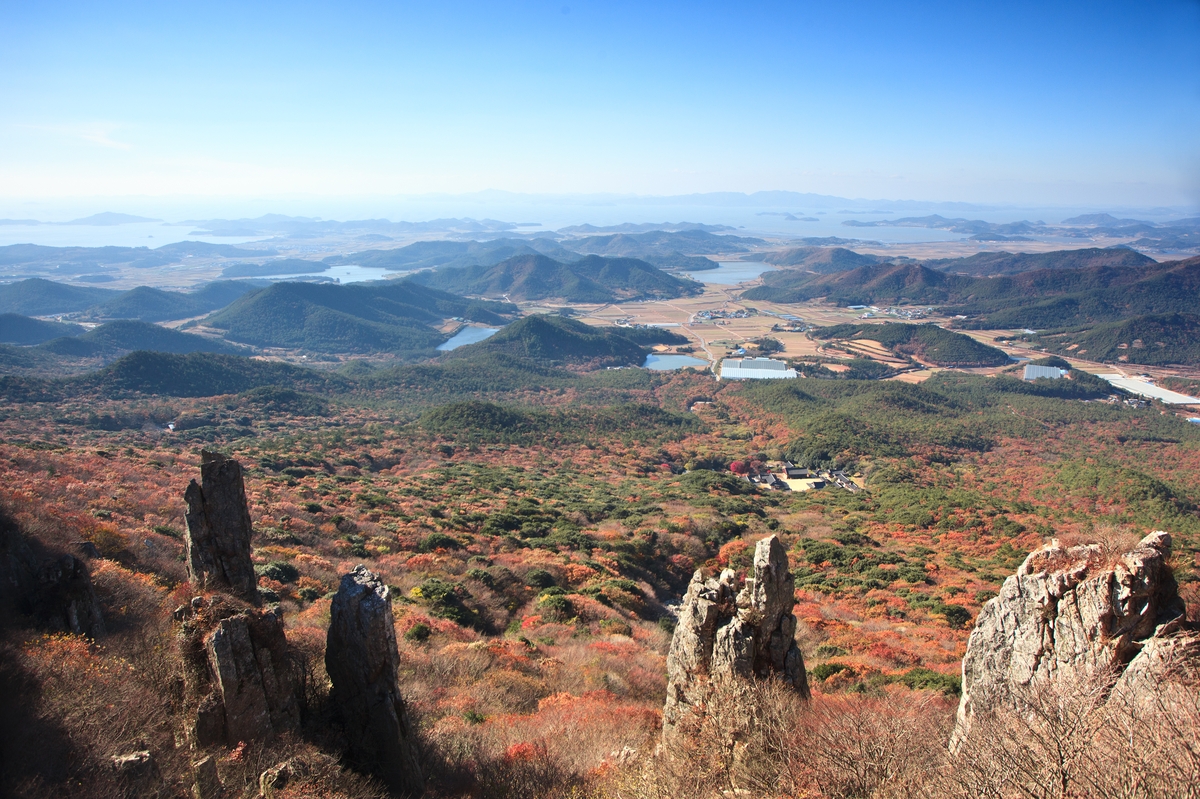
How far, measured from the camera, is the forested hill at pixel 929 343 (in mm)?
95000

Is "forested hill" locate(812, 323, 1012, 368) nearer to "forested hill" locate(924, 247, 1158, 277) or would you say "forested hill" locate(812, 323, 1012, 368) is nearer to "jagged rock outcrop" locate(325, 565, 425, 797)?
"forested hill" locate(924, 247, 1158, 277)

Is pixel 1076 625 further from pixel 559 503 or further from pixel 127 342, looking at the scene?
pixel 127 342

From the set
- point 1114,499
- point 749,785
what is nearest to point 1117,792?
point 749,785

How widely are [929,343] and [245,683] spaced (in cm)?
11420

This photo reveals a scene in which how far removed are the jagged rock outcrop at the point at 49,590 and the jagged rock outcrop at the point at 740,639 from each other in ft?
30.4

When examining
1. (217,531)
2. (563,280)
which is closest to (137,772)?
(217,531)

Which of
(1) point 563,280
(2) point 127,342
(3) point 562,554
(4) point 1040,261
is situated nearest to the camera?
(3) point 562,554

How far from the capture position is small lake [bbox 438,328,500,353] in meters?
113

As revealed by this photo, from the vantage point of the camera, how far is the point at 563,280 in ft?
574

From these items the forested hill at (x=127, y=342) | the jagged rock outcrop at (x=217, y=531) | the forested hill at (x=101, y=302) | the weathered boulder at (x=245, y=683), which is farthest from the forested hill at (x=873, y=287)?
the weathered boulder at (x=245, y=683)

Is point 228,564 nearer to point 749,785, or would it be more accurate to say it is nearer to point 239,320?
point 749,785

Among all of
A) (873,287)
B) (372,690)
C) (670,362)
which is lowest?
(670,362)

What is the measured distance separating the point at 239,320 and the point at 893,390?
11778 cm

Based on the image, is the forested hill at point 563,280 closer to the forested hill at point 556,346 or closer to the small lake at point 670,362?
the forested hill at point 556,346
